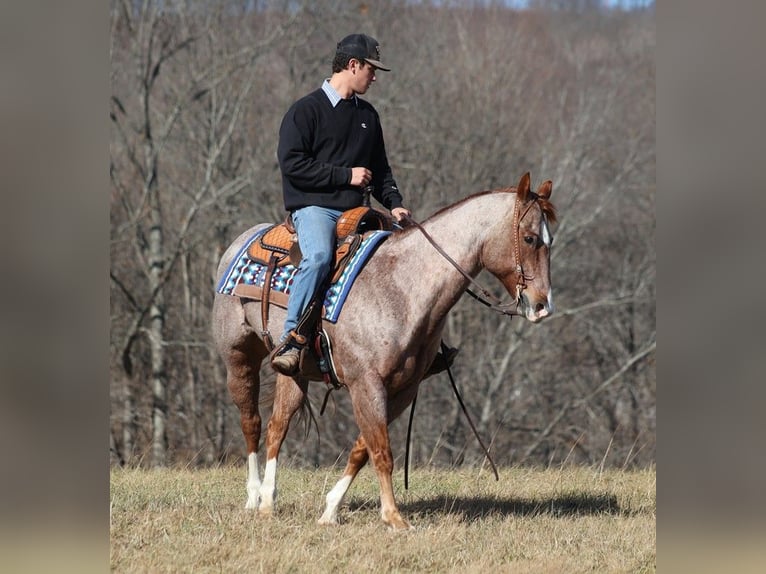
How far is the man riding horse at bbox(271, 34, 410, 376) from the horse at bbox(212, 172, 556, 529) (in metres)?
0.27

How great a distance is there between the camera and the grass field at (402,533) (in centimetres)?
551

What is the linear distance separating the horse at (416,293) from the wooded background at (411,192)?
15.0 m

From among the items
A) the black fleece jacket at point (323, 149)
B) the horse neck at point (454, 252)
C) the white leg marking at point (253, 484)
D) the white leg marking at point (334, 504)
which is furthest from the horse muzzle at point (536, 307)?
the white leg marking at point (253, 484)

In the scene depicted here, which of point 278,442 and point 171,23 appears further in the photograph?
point 171,23

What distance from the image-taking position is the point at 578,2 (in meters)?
29.2

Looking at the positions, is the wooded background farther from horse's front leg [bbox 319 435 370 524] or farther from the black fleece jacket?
the black fleece jacket

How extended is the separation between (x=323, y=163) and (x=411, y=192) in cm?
1836

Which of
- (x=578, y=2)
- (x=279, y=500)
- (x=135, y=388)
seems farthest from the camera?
(x=578, y=2)

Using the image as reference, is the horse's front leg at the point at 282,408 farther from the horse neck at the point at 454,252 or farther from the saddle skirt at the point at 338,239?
the horse neck at the point at 454,252

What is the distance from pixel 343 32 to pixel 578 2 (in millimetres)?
8291

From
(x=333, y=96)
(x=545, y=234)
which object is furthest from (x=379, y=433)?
(x=333, y=96)
